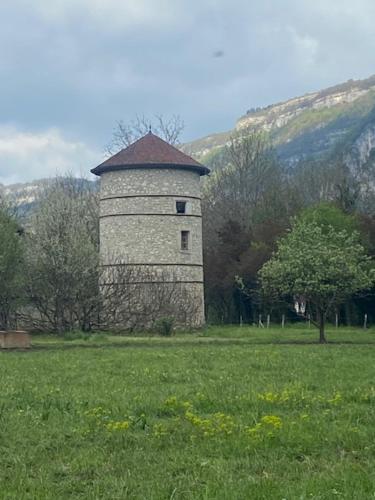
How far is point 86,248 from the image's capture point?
137 ft

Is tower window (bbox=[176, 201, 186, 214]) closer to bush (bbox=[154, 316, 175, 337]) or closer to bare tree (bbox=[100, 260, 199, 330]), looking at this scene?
bare tree (bbox=[100, 260, 199, 330])

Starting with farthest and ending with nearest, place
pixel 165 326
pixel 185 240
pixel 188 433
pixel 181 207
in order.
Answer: pixel 185 240
pixel 181 207
pixel 165 326
pixel 188 433

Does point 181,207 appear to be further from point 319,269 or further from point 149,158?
point 319,269

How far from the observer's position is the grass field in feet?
26.2

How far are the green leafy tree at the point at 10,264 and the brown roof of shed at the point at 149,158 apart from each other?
855cm

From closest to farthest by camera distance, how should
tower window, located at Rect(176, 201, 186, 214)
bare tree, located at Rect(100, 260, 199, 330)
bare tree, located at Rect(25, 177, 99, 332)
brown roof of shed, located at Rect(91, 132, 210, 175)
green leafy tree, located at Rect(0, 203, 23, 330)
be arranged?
green leafy tree, located at Rect(0, 203, 23, 330) < bare tree, located at Rect(25, 177, 99, 332) < bare tree, located at Rect(100, 260, 199, 330) < brown roof of shed, located at Rect(91, 132, 210, 175) < tower window, located at Rect(176, 201, 186, 214)

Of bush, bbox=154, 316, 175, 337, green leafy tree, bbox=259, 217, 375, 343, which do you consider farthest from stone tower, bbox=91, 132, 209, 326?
green leafy tree, bbox=259, 217, 375, 343

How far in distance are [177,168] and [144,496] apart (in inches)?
1575

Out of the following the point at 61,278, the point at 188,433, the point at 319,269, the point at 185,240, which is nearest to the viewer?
the point at 188,433

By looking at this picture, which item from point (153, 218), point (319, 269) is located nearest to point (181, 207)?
point (153, 218)

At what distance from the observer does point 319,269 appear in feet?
114

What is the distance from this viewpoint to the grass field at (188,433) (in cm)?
797

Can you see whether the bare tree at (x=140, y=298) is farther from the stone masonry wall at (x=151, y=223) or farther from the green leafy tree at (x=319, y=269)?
the green leafy tree at (x=319, y=269)

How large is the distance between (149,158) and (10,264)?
11.9 metres
